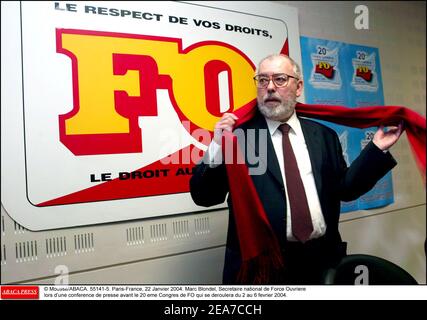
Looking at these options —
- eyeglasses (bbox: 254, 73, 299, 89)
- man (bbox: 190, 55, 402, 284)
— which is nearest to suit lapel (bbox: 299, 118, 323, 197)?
man (bbox: 190, 55, 402, 284)

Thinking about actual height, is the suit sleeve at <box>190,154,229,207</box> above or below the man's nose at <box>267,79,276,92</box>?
below

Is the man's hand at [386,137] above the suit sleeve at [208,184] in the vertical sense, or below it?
above

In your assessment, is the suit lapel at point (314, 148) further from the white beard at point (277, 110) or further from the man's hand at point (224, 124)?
the man's hand at point (224, 124)

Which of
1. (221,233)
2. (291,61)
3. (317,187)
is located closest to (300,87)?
(291,61)

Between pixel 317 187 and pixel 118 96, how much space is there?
0.61 metres

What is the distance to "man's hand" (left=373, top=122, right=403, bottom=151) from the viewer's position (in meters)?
0.90

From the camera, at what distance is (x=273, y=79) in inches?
34.4

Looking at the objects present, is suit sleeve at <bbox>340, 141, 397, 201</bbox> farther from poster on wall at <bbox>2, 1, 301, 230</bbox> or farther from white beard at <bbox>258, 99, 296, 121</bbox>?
poster on wall at <bbox>2, 1, 301, 230</bbox>

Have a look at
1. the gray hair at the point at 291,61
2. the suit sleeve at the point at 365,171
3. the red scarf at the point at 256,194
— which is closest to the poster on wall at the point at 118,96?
the gray hair at the point at 291,61

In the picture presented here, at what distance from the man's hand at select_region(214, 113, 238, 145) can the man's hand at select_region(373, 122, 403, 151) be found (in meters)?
0.42

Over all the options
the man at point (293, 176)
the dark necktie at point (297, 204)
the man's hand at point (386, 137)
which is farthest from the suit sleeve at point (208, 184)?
the man's hand at point (386, 137)

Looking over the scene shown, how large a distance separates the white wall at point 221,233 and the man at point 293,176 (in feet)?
0.21

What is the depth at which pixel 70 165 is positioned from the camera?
827mm

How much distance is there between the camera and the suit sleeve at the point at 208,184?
84 centimetres
